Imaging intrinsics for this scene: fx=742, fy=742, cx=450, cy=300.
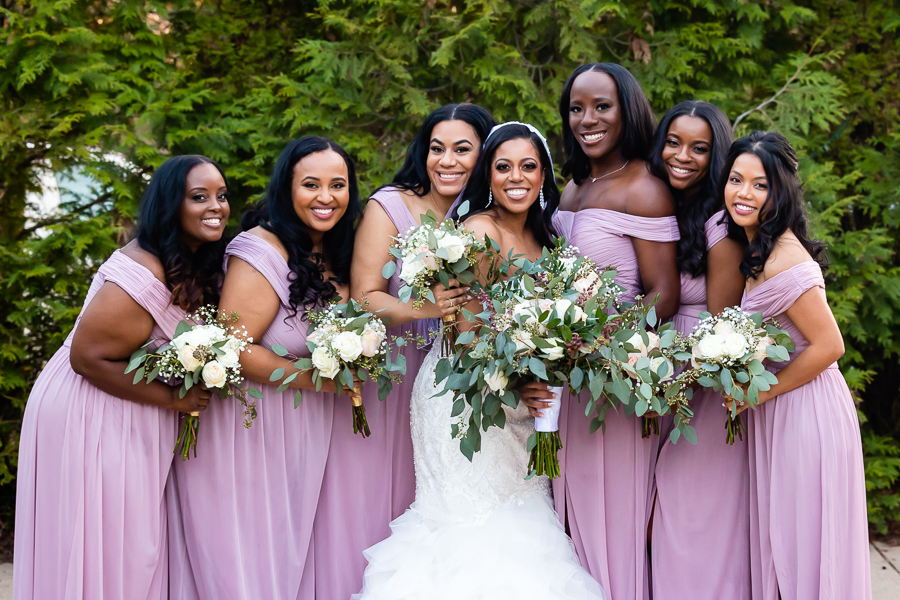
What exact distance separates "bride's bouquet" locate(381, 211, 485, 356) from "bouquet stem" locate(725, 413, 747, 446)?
1476mm

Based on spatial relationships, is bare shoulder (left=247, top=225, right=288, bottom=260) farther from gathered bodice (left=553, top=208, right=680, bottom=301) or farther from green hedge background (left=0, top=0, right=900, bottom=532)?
green hedge background (left=0, top=0, right=900, bottom=532)

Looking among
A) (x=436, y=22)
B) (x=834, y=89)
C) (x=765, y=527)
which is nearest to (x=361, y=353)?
(x=765, y=527)

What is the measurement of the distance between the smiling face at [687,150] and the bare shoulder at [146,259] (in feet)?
8.86

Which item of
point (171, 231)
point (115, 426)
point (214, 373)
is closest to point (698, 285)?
point (214, 373)

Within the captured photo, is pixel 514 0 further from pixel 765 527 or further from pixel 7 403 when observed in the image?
pixel 7 403

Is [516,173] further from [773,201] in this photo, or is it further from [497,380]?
[773,201]

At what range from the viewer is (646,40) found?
6.10 meters

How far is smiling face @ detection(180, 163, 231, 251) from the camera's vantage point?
3729mm

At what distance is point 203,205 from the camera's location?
147 inches

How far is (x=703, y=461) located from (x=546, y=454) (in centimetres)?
98

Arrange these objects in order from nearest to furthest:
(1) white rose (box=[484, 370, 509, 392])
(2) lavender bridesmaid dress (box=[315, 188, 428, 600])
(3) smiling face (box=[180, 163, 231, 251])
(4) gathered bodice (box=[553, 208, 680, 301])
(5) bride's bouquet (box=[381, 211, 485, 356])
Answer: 1. (1) white rose (box=[484, 370, 509, 392])
2. (5) bride's bouquet (box=[381, 211, 485, 356])
3. (3) smiling face (box=[180, 163, 231, 251])
4. (4) gathered bodice (box=[553, 208, 680, 301])
5. (2) lavender bridesmaid dress (box=[315, 188, 428, 600])

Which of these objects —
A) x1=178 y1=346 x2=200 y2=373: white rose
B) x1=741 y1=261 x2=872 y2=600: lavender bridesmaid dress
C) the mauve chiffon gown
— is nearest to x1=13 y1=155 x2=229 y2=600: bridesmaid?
x1=178 y1=346 x2=200 y2=373: white rose

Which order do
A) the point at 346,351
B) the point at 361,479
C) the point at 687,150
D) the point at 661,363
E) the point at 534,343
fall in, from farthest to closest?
the point at 361,479 → the point at 687,150 → the point at 346,351 → the point at 661,363 → the point at 534,343

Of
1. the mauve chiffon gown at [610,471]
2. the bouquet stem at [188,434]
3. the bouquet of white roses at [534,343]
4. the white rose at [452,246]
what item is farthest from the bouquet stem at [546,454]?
the bouquet stem at [188,434]
